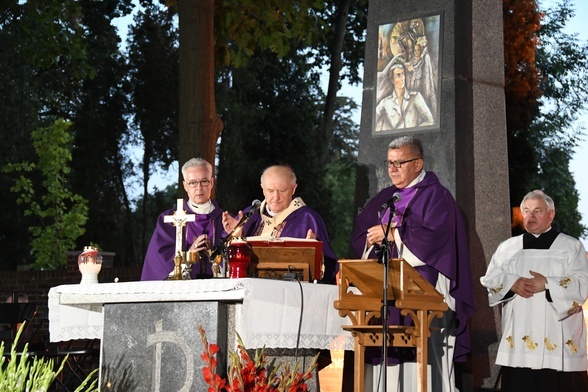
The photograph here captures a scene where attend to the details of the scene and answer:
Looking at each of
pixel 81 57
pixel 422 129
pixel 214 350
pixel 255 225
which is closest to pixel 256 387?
pixel 214 350

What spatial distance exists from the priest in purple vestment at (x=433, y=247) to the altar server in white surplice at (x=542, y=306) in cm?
49

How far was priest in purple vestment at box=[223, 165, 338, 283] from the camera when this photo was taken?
295 inches

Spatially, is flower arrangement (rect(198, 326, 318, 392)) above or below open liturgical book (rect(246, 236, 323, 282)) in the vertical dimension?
below

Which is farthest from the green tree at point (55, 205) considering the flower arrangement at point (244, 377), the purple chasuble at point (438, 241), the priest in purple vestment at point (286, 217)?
the flower arrangement at point (244, 377)

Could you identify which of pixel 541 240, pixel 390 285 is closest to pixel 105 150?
pixel 541 240

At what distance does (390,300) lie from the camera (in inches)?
267

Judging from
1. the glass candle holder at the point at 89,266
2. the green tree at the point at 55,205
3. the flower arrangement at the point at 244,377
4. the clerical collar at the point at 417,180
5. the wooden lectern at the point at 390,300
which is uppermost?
the green tree at the point at 55,205

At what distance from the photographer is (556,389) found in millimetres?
7457

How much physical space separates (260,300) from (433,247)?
4.61 ft

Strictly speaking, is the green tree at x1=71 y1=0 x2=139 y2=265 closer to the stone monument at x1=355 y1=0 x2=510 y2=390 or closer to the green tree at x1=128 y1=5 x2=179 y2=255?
the green tree at x1=128 y1=5 x2=179 y2=255

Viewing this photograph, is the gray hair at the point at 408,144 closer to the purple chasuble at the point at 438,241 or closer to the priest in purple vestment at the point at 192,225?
the purple chasuble at the point at 438,241

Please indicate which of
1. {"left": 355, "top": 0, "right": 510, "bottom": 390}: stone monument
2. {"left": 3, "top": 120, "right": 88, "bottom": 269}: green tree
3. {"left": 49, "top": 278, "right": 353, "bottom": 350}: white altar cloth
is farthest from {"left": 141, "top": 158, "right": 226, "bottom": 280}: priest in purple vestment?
{"left": 3, "top": 120, "right": 88, "bottom": 269}: green tree

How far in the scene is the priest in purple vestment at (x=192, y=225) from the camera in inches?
308

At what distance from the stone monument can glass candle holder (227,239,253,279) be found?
263cm
